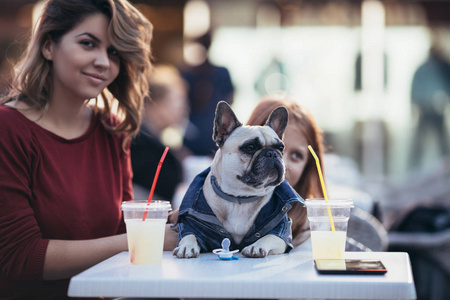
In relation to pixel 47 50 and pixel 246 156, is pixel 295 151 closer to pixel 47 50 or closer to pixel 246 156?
pixel 246 156

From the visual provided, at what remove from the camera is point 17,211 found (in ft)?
6.48

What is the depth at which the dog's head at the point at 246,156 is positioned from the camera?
1785 millimetres

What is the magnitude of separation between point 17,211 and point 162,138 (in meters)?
2.77

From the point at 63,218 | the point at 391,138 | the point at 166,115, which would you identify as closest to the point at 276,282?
the point at 63,218

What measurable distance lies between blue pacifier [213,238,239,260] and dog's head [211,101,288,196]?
166mm

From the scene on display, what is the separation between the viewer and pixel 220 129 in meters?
1.86

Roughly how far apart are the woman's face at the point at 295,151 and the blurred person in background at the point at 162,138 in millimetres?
1381

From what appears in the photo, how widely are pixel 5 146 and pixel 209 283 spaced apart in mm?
1033

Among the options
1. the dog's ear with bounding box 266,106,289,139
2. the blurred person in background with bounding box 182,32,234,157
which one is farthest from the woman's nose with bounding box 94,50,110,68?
the blurred person in background with bounding box 182,32,234,157

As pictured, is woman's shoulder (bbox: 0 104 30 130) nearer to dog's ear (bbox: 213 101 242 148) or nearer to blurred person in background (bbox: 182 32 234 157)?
dog's ear (bbox: 213 101 242 148)

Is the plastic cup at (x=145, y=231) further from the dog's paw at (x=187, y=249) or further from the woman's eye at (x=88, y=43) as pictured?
the woman's eye at (x=88, y=43)

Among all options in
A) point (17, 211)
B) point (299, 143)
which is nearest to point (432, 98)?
point (299, 143)

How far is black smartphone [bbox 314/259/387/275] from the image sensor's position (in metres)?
1.50

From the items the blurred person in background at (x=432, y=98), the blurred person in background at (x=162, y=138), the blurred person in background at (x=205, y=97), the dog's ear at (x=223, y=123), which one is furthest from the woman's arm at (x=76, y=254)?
the blurred person in background at (x=432, y=98)
